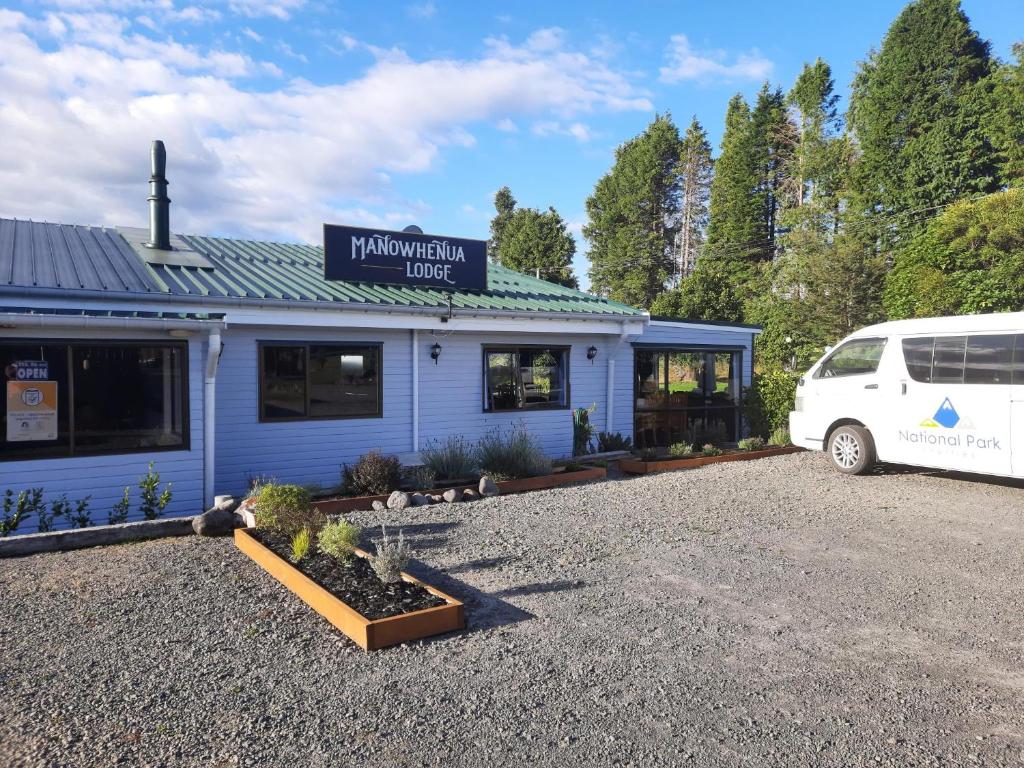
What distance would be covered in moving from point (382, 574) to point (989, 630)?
4.09 m

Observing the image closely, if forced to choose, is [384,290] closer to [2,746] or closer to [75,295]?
[75,295]

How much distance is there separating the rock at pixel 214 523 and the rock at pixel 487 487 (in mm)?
3085

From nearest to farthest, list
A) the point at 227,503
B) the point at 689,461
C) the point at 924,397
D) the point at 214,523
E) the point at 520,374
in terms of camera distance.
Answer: the point at 214,523
the point at 227,503
the point at 924,397
the point at 689,461
the point at 520,374

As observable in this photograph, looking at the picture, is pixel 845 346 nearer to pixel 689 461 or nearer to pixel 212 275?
pixel 689 461

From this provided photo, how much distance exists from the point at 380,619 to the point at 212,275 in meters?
6.96

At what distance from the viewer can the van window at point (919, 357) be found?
9617 millimetres

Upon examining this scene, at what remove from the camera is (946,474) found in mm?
10711

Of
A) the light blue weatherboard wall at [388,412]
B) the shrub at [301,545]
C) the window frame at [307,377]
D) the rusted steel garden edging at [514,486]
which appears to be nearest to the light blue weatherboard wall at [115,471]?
the light blue weatherboard wall at [388,412]

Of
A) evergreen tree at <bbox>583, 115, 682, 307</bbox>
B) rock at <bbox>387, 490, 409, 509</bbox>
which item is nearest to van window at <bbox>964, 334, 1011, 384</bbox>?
rock at <bbox>387, 490, 409, 509</bbox>

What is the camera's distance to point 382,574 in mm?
5082

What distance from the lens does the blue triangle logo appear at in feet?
30.1

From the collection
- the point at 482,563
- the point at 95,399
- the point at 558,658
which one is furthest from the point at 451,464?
the point at 558,658

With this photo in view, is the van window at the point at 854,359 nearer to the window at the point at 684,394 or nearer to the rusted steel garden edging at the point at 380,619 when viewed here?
the window at the point at 684,394

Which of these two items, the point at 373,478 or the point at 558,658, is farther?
the point at 373,478
